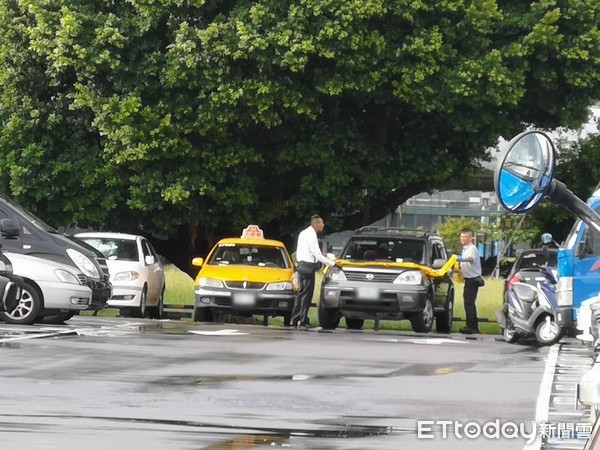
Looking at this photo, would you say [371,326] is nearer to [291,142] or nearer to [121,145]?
[291,142]

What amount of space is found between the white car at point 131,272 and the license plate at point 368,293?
5191 mm

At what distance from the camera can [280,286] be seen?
1064 inches

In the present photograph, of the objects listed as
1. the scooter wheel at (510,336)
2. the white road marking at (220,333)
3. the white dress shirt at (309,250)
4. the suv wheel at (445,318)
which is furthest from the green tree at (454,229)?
the white road marking at (220,333)

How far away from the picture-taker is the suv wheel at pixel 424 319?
26.1 m

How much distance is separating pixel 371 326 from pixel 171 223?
15.7 feet

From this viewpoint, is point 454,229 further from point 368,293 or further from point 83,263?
point 83,263

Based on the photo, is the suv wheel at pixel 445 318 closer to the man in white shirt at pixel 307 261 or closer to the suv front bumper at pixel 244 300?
the suv front bumper at pixel 244 300

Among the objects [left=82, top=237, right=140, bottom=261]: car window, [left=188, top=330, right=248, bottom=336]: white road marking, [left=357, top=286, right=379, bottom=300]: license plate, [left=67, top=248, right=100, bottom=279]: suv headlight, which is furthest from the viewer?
[left=82, top=237, right=140, bottom=261]: car window

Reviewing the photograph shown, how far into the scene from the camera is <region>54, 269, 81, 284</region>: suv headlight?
2198 centimetres

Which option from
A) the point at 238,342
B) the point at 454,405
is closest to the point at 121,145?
the point at 238,342

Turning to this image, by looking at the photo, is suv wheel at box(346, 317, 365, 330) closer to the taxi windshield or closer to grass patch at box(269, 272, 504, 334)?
grass patch at box(269, 272, 504, 334)

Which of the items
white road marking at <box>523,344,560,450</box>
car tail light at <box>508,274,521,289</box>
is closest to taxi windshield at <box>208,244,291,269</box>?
car tail light at <box>508,274,521,289</box>

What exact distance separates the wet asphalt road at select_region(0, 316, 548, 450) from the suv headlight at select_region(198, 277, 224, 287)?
573cm

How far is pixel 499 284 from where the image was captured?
52875 millimetres
